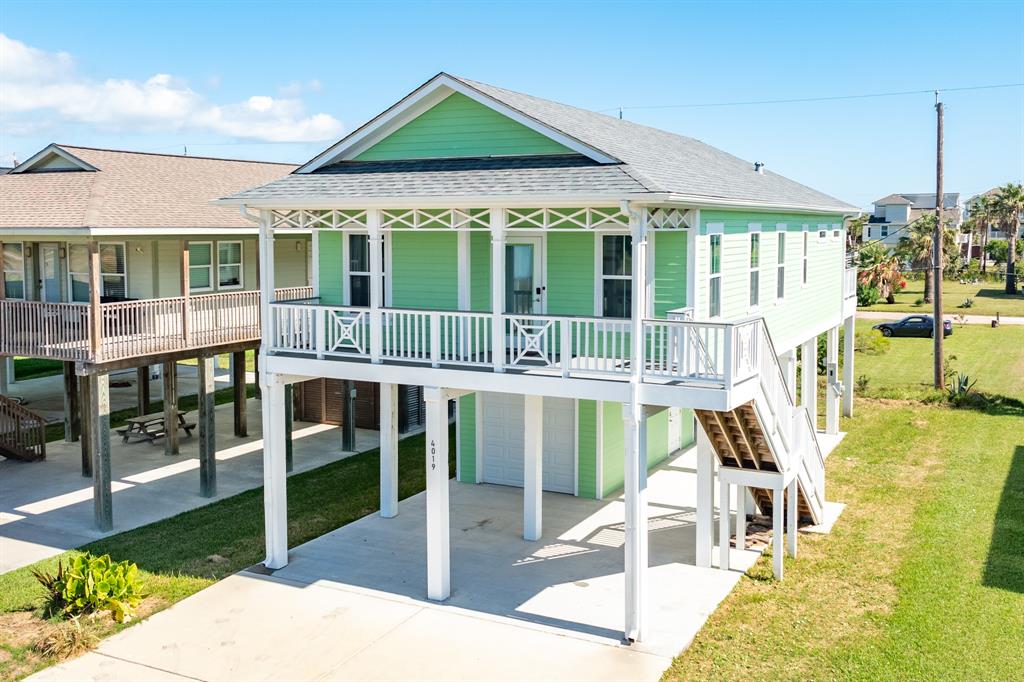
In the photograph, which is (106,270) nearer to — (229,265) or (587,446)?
(229,265)

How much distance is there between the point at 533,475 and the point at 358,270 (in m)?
5.06

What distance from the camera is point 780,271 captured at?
20516 millimetres

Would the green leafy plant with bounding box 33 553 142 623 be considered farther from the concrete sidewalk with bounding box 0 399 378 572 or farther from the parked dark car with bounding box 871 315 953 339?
the parked dark car with bounding box 871 315 953 339

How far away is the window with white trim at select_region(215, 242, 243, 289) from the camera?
23906mm

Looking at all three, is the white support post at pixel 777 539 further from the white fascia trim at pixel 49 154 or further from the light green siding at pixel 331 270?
the white fascia trim at pixel 49 154

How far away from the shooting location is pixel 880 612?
14.0 m

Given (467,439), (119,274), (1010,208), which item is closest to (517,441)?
(467,439)

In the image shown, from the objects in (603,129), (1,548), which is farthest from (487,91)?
(1,548)

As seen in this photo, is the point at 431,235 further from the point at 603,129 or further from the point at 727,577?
the point at 727,577

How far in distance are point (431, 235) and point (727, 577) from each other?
7.63 meters

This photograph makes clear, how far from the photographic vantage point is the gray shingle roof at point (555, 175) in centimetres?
1402

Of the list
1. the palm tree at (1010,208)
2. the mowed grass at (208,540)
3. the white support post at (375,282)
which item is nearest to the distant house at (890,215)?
the palm tree at (1010,208)

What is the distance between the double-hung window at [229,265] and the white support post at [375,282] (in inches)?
397

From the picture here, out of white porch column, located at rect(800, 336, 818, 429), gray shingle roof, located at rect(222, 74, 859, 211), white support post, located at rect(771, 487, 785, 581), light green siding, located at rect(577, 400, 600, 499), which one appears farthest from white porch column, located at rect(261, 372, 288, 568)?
white porch column, located at rect(800, 336, 818, 429)
